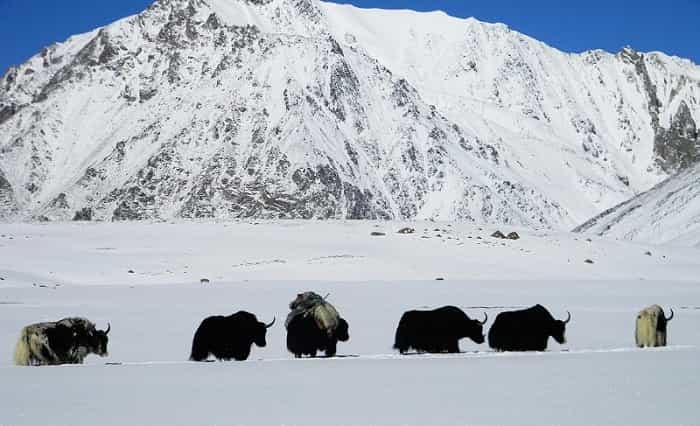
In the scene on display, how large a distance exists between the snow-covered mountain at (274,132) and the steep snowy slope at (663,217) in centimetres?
5073

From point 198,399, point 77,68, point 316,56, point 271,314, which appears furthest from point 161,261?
point 77,68

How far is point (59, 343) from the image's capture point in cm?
1302

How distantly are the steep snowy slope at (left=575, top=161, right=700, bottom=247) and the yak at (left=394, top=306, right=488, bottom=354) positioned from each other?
131ft

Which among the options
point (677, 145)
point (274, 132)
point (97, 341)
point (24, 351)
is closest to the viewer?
point (24, 351)

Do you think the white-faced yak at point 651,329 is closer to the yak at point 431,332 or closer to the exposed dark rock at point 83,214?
the yak at point 431,332

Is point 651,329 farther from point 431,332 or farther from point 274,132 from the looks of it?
point 274,132

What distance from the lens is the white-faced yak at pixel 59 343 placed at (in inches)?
502

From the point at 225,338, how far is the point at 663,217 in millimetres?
50353

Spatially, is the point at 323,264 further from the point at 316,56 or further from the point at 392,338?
the point at 316,56

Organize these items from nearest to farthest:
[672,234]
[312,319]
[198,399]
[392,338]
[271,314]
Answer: [198,399]
[312,319]
[392,338]
[271,314]
[672,234]

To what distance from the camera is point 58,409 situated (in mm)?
8195

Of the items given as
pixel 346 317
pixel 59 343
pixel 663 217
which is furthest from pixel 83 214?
pixel 59 343

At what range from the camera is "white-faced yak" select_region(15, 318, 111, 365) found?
1276 cm

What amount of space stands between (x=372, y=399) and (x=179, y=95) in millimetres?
127262
